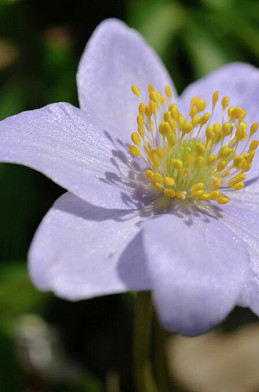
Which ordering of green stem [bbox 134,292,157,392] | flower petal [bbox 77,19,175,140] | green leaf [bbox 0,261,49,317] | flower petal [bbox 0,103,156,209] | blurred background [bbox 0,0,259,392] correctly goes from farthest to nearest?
blurred background [bbox 0,0,259,392] → green leaf [bbox 0,261,49,317] → flower petal [bbox 77,19,175,140] → green stem [bbox 134,292,157,392] → flower petal [bbox 0,103,156,209]

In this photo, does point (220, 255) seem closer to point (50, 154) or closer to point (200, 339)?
point (50, 154)

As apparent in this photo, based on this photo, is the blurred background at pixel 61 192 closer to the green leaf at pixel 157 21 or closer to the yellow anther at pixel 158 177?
the green leaf at pixel 157 21

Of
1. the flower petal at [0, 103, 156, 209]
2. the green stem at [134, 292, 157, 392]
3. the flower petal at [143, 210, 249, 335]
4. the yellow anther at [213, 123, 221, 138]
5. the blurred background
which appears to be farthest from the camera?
the blurred background

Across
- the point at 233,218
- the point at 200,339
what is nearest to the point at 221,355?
the point at 200,339

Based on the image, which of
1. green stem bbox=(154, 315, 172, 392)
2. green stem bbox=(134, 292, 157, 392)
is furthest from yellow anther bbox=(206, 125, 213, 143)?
green stem bbox=(154, 315, 172, 392)

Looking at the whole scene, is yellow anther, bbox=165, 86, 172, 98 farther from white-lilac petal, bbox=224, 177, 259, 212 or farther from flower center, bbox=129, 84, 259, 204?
white-lilac petal, bbox=224, 177, 259, 212

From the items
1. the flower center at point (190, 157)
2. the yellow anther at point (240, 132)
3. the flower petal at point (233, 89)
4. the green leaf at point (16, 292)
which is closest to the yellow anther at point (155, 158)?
the flower center at point (190, 157)

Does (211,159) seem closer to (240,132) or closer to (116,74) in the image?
(240,132)
